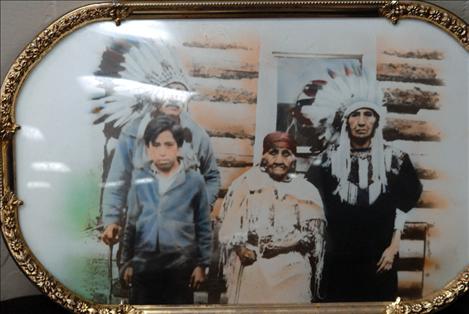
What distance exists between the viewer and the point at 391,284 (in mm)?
805

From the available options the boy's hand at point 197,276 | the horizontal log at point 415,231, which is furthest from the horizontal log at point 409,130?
the boy's hand at point 197,276

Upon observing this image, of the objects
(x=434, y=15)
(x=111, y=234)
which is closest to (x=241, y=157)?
(x=111, y=234)

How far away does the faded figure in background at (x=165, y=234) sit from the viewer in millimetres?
804

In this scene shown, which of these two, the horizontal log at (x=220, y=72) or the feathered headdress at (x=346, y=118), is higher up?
the horizontal log at (x=220, y=72)

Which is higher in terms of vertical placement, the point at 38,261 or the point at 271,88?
the point at 271,88

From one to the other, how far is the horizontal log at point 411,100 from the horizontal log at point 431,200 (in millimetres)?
Answer: 128

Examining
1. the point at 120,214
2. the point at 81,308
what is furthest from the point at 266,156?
the point at 81,308

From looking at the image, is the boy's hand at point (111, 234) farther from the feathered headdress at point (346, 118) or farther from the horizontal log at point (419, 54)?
the horizontal log at point (419, 54)

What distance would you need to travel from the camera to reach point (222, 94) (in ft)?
2.67

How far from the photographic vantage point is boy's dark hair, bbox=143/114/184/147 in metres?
0.81

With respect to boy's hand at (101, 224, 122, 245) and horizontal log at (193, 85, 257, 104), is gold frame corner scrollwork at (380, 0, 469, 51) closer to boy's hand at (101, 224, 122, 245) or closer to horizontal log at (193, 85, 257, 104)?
horizontal log at (193, 85, 257, 104)

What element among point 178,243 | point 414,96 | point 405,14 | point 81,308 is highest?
point 405,14

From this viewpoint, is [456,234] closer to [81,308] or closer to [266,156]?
[266,156]

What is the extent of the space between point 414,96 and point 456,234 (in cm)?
22
